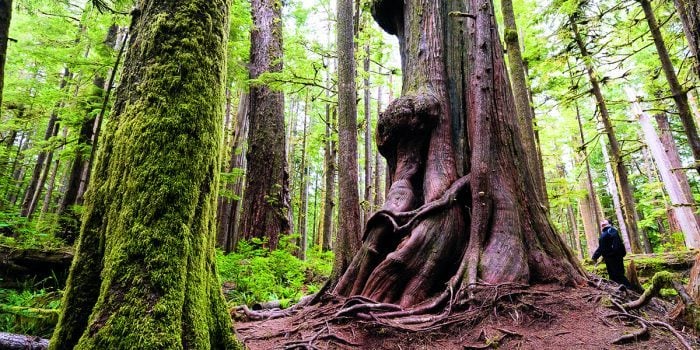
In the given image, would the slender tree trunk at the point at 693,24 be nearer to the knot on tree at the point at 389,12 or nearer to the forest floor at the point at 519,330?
the forest floor at the point at 519,330

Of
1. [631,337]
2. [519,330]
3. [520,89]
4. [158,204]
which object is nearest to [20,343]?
[158,204]

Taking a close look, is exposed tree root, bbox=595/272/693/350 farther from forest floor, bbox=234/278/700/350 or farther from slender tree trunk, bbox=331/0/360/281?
slender tree trunk, bbox=331/0/360/281

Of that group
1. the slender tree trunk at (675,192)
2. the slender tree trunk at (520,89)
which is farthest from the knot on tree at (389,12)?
the slender tree trunk at (675,192)

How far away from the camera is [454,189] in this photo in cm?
461

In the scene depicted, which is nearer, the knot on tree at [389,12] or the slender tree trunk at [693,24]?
the slender tree trunk at [693,24]

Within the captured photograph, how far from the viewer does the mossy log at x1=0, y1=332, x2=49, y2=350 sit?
7.53ft

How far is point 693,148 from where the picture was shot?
502cm

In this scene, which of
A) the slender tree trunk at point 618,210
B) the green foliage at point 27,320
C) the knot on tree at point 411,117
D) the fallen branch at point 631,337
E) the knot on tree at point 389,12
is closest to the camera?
the fallen branch at point 631,337

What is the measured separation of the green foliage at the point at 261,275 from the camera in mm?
6016

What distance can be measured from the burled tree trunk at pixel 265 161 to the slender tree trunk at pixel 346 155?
2.36 metres

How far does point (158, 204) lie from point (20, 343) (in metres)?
1.55

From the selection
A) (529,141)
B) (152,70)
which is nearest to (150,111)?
(152,70)

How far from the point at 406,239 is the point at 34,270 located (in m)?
5.14

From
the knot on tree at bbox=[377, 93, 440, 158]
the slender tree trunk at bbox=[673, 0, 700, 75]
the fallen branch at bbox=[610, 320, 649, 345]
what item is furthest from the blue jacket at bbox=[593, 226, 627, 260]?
the knot on tree at bbox=[377, 93, 440, 158]
